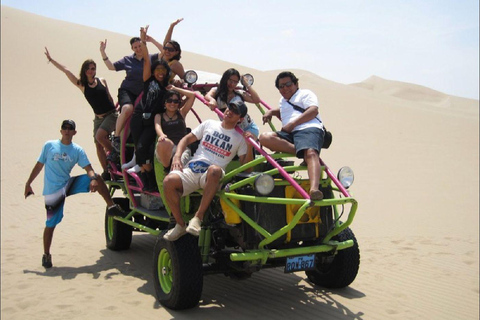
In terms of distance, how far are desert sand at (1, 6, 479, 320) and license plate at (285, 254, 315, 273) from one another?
1.95ft

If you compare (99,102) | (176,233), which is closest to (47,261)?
(99,102)

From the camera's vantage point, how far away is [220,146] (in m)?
5.49

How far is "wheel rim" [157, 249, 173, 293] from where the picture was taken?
5.52m

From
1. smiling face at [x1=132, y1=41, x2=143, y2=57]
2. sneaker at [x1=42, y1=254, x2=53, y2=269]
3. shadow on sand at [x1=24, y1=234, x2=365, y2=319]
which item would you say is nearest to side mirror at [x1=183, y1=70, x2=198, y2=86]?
smiling face at [x1=132, y1=41, x2=143, y2=57]

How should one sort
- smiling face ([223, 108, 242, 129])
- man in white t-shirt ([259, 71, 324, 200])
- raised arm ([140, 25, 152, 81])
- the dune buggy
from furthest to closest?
raised arm ([140, 25, 152, 81])
smiling face ([223, 108, 242, 129])
man in white t-shirt ([259, 71, 324, 200])
the dune buggy

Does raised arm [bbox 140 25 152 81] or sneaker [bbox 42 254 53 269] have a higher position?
raised arm [bbox 140 25 152 81]

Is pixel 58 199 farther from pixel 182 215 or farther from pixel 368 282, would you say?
pixel 368 282

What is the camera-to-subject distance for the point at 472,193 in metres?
13.6

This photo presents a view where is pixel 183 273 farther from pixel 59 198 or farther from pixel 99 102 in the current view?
pixel 99 102

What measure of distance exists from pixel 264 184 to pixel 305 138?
904mm

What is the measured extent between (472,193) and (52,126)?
17546 millimetres

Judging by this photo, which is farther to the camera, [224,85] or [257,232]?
[224,85]

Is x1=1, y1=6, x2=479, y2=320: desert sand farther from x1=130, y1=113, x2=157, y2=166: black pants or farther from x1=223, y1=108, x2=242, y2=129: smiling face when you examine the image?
x1=223, y1=108, x2=242, y2=129: smiling face

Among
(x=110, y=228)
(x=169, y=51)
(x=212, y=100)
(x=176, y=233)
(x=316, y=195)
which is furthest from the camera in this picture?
(x=110, y=228)
